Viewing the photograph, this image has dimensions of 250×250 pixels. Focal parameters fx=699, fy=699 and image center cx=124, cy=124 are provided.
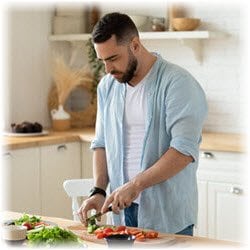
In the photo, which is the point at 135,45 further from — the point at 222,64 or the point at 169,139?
the point at 222,64

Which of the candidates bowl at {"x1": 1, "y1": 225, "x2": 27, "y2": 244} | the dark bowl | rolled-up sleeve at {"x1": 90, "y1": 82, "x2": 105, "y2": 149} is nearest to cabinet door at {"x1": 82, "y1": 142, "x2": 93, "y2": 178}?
rolled-up sleeve at {"x1": 90, "y1": 82, "x2": 105, "y2": 149}

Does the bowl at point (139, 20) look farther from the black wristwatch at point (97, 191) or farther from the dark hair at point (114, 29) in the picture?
the black wristwatch at point (97, 191)

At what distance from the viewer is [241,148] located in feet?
13.0

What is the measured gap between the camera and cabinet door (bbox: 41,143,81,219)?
4398 millimetres

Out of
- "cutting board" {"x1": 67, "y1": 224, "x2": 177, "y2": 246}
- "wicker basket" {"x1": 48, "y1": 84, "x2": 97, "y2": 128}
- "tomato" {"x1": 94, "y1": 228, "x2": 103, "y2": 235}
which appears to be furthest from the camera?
"wicker basket" {"x1": 48, "y1": 84, "x2": 97, "y2": 128}

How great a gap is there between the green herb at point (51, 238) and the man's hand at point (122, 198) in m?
0.36

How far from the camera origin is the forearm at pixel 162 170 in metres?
2.55

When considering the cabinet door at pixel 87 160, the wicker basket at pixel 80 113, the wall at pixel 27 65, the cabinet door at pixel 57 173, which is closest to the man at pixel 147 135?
the cabinet door at pixel 57 173

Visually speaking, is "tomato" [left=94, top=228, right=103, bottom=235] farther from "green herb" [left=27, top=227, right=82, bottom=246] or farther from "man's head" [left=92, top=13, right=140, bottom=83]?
"man's head" [left=92, top=13, right=140, bottom=83]

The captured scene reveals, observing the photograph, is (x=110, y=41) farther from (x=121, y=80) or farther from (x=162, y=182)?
(x=162, y=182)

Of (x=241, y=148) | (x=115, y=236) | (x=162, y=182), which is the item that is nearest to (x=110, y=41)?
(x=162, y=182)

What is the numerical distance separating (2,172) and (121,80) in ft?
5.30

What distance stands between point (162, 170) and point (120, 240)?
0.47 meters

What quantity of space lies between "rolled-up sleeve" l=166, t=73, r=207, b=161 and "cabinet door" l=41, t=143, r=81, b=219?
187 cm
